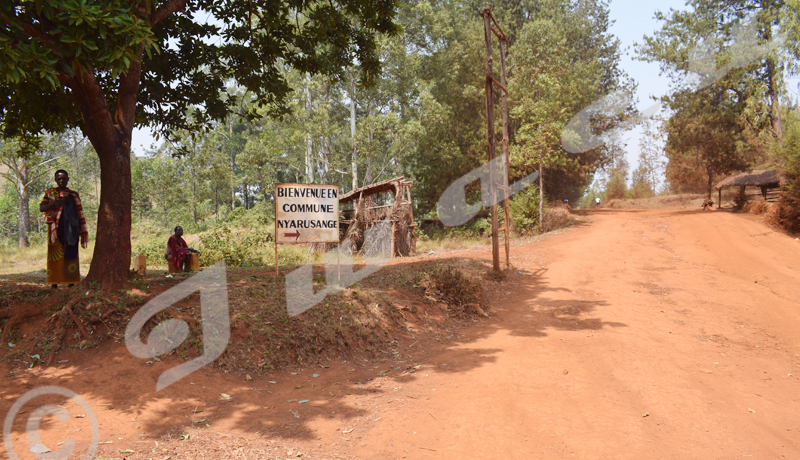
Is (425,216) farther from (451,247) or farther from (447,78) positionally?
(451,247)

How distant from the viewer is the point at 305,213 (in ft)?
26.9

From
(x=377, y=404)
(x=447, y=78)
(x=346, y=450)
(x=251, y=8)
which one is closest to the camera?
(x=346, y=450)

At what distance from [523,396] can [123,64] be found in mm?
5919

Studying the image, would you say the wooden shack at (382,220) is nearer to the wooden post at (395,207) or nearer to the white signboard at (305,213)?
the wooden post at (395,207)

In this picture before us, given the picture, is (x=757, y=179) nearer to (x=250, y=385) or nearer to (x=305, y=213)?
(x=305, y=213)

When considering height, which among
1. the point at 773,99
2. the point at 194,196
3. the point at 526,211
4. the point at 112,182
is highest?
the point at 773,99

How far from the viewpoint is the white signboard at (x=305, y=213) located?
7.99m

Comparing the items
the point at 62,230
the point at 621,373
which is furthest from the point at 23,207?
the point at 621,373

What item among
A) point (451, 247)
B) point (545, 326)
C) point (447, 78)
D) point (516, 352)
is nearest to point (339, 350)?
point (516, 352)

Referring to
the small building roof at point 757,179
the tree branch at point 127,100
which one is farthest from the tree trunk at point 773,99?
the tree branch at point 127,100

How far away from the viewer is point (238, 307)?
6.93 metres

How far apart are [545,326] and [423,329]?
7.20 feet

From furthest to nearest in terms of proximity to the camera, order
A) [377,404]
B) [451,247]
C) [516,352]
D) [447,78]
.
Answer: [447,78] → [451,247] → [516,352] → [377,404]
